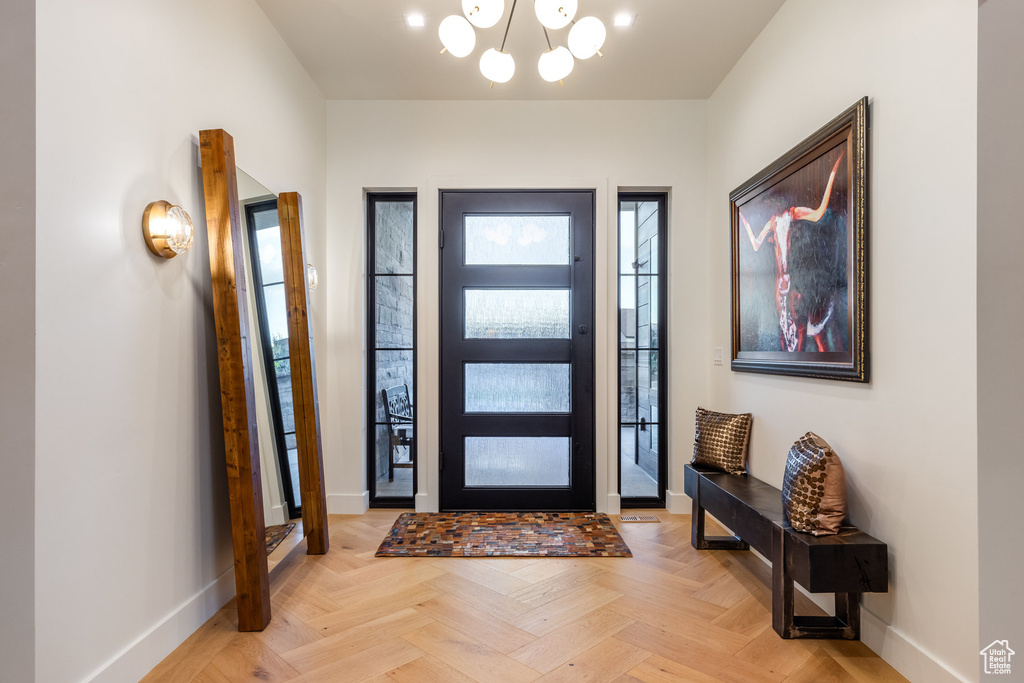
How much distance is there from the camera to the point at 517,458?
3.36 metres

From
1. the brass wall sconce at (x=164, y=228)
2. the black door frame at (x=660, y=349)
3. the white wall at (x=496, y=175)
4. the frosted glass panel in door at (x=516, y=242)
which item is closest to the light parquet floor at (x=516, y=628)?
the black door frame at (x=660, y=349)

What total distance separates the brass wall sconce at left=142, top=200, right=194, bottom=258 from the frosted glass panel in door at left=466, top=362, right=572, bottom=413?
6.35ft

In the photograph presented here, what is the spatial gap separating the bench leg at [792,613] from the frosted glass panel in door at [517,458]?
1.62m

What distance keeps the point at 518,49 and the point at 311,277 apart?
1.77 m

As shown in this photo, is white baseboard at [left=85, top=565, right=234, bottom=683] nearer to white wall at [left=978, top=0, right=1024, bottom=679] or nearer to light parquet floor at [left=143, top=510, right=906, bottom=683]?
light parquet floor at [left=143, top=510, right=906, bottom=683]

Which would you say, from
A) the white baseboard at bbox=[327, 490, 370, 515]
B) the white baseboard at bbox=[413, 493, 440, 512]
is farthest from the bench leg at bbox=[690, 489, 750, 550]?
the white baseboard at bbox=[327, 490, 370, 515]

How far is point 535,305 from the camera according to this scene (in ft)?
11.0

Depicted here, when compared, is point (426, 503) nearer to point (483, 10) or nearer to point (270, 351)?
point (270, 351)

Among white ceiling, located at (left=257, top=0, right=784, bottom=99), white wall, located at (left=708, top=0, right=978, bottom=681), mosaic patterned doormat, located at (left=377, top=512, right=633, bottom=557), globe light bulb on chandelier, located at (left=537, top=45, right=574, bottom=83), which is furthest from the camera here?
mosaic patterned doormat, located at (left=377, top=512, right=633, bottom=557)

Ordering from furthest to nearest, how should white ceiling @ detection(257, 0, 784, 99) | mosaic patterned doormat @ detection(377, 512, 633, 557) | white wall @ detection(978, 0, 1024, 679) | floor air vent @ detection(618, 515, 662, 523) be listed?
floor air vent @ detection(618, 515, 662, 523) → mosaic patterned doormat @ detection(377, 512, 633, 557) → white ceiling @ detection(257, 0, 784, 99) → white wall @ detection(978, 0, 1024, 679)

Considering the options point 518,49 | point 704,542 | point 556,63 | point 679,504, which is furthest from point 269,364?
point 679,504

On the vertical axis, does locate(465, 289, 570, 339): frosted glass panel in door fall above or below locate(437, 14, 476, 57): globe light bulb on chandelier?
below

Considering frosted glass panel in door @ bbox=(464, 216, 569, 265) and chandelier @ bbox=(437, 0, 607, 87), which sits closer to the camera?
chandelier @ bbox=(437, 0, 607, 87)

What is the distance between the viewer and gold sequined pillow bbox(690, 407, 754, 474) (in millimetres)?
2680
